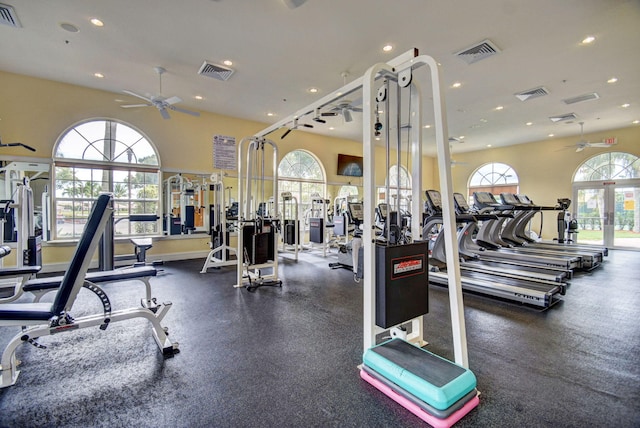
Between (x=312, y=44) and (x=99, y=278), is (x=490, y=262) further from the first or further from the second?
(x=99, y=278)

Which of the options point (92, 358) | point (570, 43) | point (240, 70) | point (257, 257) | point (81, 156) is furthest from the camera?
point (81, 156)

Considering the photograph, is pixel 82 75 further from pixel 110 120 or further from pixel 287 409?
pixel 287 409

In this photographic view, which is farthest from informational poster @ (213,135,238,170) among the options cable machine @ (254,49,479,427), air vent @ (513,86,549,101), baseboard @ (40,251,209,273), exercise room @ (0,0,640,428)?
air vent @ (513,86,549,101)

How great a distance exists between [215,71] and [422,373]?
17.5 ft

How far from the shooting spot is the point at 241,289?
14.4 ft

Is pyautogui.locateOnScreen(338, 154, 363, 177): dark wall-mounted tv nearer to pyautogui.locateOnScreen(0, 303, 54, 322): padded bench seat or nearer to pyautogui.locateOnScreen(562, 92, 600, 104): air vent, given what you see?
pyautogui.locateOnScreen(562, 92, 600, 104): air vent

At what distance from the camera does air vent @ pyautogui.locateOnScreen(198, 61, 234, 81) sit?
489 centimetres

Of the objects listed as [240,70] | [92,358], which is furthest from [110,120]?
[92,358]

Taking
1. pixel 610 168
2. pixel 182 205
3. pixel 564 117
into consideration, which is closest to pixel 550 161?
pixel 610 168

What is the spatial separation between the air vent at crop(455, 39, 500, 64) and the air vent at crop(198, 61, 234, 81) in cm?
377

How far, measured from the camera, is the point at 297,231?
696cm

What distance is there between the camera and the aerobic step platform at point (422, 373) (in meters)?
1.64

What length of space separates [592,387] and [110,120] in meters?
8.10

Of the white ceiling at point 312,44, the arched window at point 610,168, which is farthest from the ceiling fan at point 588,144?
the white ceiling at point 312,44
